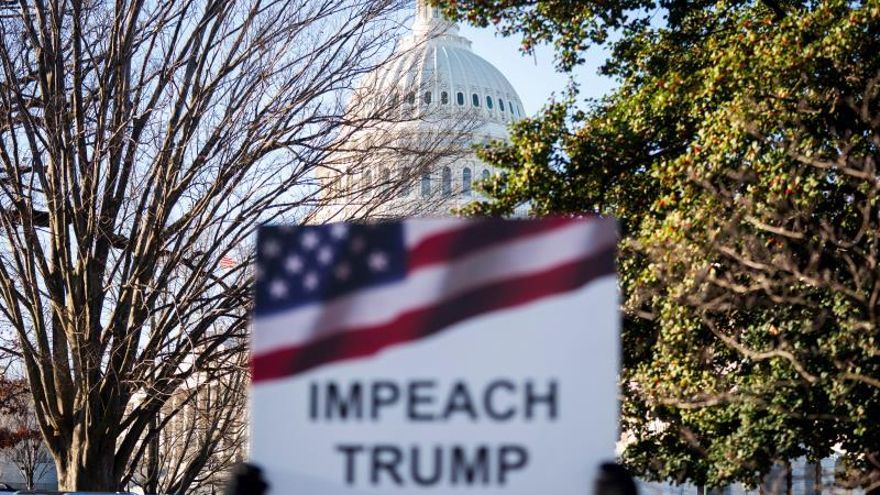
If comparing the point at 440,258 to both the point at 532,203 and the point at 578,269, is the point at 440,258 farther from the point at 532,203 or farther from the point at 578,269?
the point at 532,203

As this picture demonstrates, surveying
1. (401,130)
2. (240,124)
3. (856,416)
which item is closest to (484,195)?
(401,130)

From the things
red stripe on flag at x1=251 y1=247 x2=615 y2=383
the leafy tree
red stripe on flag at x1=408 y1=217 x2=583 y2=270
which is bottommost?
red stripe on flag at x1=251 y1=247 x2=615 y2=383

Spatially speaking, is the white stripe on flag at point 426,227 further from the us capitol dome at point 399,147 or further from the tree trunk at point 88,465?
the tree trunk at point 88,465

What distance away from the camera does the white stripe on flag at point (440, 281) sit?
342 centimetres

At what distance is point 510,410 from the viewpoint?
10.9ft

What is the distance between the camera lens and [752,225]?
13.6 meters

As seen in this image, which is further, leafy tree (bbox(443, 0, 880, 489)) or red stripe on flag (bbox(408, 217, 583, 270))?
leafy tree (bbox(443, 0, 880, 489))

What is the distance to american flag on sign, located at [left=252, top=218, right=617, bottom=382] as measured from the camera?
3424 mm

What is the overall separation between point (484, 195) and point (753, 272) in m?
4.09

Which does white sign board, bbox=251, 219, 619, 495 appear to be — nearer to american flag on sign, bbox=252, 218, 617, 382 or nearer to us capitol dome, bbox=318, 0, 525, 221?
american flag on sign, bbox=252, 218, 617, 382

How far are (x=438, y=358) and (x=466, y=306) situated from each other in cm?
14

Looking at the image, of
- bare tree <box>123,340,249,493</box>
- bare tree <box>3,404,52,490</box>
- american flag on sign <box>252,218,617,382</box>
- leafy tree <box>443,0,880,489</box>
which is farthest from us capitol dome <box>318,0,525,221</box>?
bare tree <box>3,404,52,490</box>

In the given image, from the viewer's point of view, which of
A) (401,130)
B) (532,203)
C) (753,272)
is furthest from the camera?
(401,130)

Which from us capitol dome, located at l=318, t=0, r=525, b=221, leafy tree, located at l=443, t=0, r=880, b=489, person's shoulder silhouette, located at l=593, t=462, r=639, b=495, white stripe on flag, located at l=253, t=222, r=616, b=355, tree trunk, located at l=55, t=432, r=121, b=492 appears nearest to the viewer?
person's shoulder silhouette, located at l=593, t=462, r=639, b=495
